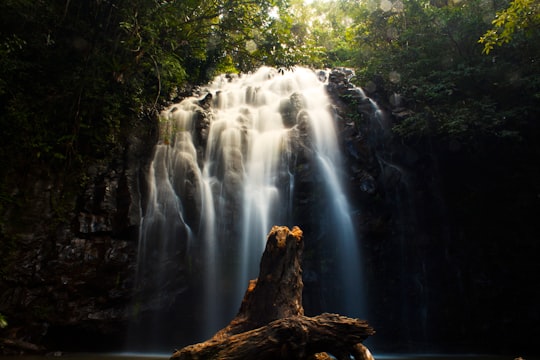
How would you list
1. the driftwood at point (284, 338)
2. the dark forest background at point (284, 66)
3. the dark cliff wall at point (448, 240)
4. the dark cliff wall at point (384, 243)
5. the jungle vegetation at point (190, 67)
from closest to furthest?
the driftwood at point (284, 338)
the dark cliff wall at point (384, 243)
the dark forest background at point (284, 66)
the jungle vegetation at point (190, 67)
the dark cliff wall at point (448, 240)

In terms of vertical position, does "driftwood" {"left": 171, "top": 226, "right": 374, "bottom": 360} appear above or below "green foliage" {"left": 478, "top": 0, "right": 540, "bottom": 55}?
below

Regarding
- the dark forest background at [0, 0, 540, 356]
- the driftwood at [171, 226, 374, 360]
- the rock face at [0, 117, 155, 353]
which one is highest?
the dark forest background at [0, 0, 540, 356]

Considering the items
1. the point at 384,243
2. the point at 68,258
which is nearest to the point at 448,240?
the point at 384,243

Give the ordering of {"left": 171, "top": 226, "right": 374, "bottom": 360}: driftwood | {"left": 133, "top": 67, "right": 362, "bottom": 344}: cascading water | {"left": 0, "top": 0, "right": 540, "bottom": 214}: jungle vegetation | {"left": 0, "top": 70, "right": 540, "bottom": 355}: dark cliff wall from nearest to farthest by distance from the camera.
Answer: {"left": 171, "top": 226, "right": 374, "bottom": 360}: driftwood, {"left": 0, "top": 70, "right": 540, "bottom": 355}: dark cliff wall, {"left": 0, "top": 0, "right": 540, "bottom": 214}: jungle vegetation, {"left": 133, "top": 67, "right": 362, "bottom": 344}: cascading water

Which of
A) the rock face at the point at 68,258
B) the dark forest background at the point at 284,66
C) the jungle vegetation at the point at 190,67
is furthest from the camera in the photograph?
the jungle vegetation at the point at 190,67

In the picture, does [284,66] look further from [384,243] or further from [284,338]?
[284,338]

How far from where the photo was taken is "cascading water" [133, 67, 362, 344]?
886 centimetres

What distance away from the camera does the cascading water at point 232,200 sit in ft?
29.1

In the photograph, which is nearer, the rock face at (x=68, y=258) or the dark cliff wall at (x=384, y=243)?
the rock face at (x=68, y=258)

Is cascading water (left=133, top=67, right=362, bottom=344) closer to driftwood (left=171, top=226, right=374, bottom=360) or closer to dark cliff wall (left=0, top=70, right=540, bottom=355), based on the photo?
dark cliff wall (left=0, top=70, right=540, bottom=355)

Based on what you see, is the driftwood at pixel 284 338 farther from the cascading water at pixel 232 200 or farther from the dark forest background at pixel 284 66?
the dark forest background at pixel 284 66

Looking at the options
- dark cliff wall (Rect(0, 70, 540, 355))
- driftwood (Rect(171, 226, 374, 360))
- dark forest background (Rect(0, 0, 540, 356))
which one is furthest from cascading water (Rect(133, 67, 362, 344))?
driftwood (Rect(171, 226, 374, 360))

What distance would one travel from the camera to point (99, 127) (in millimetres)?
9141

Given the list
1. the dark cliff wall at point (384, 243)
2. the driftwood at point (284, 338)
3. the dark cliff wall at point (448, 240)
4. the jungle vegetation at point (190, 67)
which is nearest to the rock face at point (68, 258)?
the dark cliff wall at point (384, 243)
